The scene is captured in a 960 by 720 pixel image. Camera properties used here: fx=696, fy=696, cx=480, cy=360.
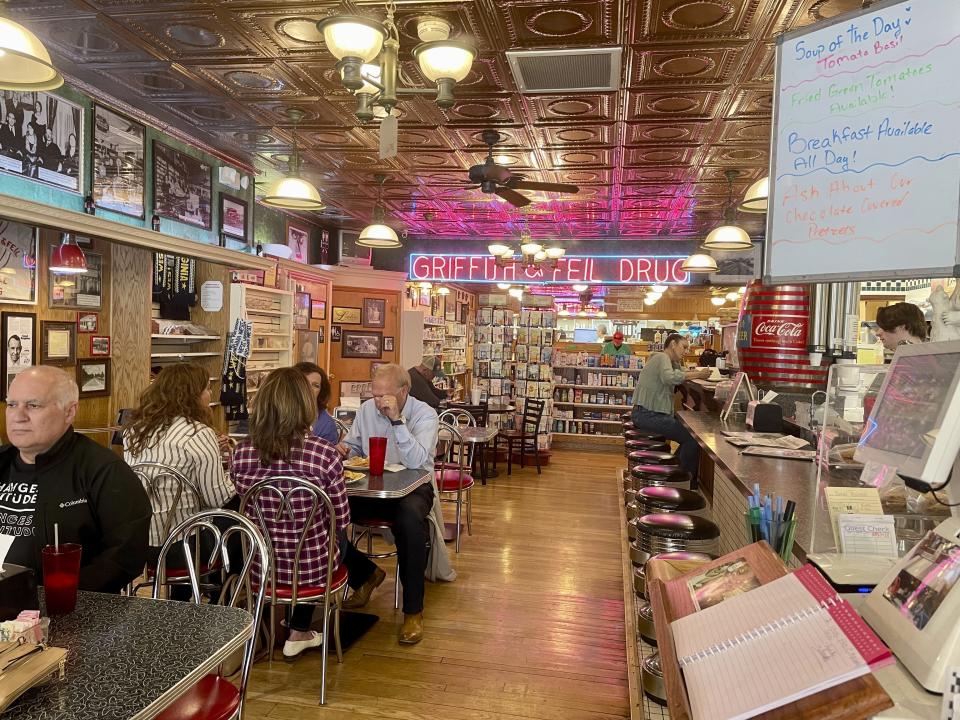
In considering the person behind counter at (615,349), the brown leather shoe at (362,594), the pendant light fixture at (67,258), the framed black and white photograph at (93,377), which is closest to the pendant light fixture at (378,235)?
the pendant light fixture at (67,258)

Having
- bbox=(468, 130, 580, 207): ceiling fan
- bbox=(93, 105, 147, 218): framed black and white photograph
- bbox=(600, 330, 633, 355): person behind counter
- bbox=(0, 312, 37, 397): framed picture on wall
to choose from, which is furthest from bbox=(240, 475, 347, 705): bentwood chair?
bbox=(600, 330, 633, 355): person behind counter

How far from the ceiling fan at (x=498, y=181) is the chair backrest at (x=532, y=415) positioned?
4084 mm

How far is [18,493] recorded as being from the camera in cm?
224

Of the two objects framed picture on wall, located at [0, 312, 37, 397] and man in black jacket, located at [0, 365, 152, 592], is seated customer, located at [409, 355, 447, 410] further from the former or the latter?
man in black jacket, located at [0, 365, 152, 592]

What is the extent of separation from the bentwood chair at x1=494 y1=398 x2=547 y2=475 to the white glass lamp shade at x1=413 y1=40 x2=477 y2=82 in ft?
21.4

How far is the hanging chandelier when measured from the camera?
2738mm

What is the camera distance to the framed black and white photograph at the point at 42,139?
4.52 meters

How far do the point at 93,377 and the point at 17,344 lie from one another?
80 cm

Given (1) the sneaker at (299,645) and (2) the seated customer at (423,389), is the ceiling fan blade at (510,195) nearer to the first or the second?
(2) the seated customer at (423,389)

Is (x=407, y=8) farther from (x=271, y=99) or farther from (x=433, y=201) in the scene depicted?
(x=433, y=201)

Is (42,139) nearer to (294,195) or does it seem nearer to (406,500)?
(294,195)

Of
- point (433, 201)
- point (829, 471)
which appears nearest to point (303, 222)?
point (433, 201)

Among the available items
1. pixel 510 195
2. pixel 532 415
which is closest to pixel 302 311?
pixel 532 415

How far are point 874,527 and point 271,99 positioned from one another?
5108 mm
